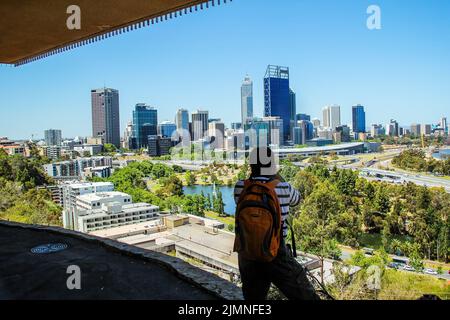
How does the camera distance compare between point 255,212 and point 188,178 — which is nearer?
point 255,212

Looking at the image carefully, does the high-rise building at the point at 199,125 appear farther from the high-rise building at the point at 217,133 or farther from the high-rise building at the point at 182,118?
the high-rise building at the point at 182,118

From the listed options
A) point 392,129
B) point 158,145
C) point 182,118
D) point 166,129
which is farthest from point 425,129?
point 158,145

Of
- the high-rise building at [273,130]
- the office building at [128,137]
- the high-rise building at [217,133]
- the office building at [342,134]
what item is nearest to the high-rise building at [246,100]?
the high-rise building at [273,130]

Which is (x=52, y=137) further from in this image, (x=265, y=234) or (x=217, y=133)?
(x=265, y=234)

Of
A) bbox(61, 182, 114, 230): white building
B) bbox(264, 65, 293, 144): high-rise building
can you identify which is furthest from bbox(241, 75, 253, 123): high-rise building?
bbox(61, 182, 114, 230): white building
